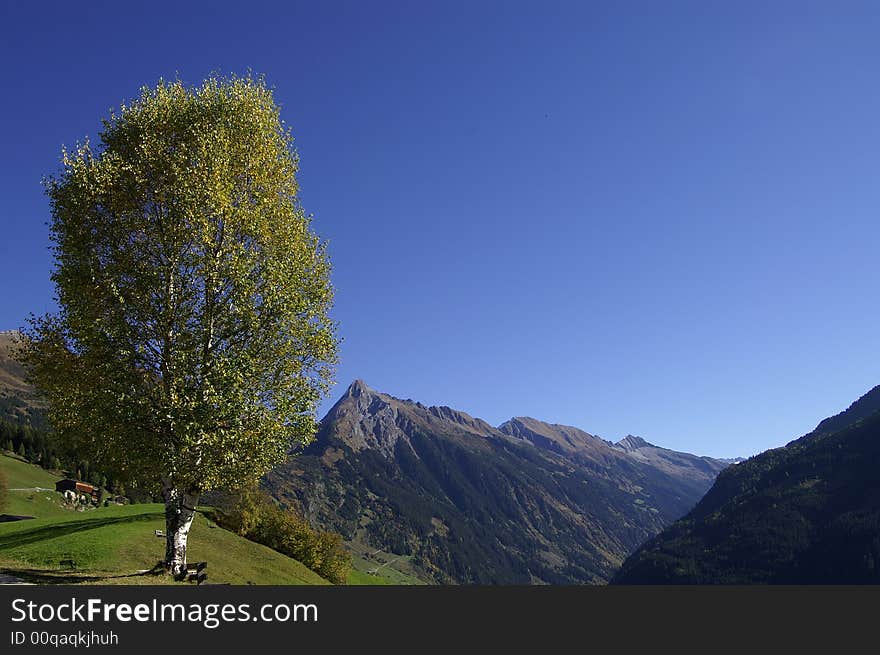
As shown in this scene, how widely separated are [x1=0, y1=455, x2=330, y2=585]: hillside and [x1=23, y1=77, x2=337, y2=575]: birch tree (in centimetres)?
668

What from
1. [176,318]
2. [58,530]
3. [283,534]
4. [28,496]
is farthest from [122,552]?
[28,496]

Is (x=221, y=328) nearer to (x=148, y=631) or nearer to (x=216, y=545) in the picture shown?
(x=148, y=631)

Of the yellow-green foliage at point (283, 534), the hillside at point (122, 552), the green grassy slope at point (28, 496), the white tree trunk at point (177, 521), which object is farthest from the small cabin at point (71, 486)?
the white tree trunk at point (177, 521)

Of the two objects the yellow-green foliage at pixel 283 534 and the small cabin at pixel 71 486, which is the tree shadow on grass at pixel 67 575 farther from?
the small cabin at pixel 71 486

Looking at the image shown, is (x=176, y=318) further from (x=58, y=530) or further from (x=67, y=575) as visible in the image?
(x=58, y=530)

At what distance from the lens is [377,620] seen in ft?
49.1

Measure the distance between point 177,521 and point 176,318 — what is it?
10230mm

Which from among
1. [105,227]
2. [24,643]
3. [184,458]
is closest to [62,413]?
[184,458]

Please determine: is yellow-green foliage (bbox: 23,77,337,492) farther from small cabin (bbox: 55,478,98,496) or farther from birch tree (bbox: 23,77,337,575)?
small cabin (bbox: 55,478,98,496)

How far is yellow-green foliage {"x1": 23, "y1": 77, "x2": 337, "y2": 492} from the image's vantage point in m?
26.6

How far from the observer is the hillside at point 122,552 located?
3219cm

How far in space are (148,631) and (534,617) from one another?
10.5 meters

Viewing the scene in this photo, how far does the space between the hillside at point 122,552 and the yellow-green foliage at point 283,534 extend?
417 centimetres

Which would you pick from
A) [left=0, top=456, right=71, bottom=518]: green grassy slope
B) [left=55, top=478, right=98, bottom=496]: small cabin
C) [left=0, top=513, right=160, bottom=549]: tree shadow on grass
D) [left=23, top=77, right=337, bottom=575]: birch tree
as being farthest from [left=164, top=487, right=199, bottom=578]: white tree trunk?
[left=55, top=478, right=98, bottom=496]: small cabin
